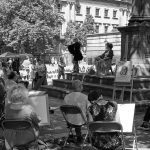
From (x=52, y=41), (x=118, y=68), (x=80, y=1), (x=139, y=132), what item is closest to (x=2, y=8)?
(x=52, y=41)

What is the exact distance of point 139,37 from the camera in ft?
51.6

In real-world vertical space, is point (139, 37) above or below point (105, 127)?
above

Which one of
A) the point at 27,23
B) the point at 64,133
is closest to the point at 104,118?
the point at 64,133

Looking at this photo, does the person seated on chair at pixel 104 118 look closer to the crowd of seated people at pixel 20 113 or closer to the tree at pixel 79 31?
the crowd of seated people at pixel 20 113

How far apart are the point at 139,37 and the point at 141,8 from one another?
49.5 inches

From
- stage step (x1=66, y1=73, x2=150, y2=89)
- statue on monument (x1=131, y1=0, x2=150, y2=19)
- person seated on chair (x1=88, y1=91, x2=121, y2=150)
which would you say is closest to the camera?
person seated on chair (x1=88, y1=91, x2=121, y2=150)

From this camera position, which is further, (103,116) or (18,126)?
(103,116)

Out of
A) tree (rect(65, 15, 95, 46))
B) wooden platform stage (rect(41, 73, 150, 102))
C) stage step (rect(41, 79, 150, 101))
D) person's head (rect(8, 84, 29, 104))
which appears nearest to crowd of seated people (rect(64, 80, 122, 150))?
person's head (rect(8, 84, 29, 104))

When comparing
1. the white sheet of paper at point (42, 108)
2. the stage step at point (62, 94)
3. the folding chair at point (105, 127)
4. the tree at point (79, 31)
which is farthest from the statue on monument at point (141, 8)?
the tree at point (79, 31)

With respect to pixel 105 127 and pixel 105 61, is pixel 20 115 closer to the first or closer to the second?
pixel 105 127

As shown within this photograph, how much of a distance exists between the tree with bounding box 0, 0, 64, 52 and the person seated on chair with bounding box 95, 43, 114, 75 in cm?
3290

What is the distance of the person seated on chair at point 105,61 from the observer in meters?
15.9

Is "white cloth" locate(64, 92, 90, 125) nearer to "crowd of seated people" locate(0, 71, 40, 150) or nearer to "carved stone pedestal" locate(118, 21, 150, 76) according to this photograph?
"crowd of seated people" locate(0, 71, 40, 150)

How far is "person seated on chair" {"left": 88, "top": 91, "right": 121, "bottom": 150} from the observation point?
6047 mm
